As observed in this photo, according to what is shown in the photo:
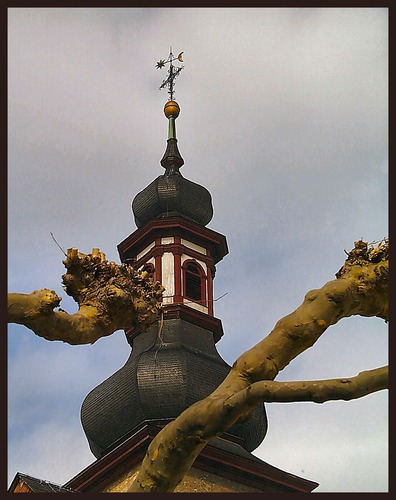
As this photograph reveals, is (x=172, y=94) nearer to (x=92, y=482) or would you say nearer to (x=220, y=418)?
(x=92, y=482)

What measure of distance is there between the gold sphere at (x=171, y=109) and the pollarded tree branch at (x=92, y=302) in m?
33.7

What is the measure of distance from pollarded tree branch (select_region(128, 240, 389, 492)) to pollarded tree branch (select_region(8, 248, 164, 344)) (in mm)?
1363

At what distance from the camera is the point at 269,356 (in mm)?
8258

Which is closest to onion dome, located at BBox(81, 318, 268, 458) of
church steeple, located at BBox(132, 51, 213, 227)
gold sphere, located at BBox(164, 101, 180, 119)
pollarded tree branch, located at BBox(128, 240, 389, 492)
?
church steeple, located at BBox(132, 51, 213, 227)

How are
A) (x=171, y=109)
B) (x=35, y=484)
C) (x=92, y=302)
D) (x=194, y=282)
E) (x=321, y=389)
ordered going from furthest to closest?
1. (x=171, y=109)
2. (x=194, y=282)
3. (x=35, y=484)
4. (x=92, y=302)
5. (x=321, y=389)

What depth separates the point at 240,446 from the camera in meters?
32.0

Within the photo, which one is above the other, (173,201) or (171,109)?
(171,109)

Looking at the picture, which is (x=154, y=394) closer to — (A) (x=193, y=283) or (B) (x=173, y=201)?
(A) (x=193, y=283)

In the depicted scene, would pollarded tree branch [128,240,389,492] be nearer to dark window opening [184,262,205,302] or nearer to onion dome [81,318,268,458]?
onion dome [81,318,268,458]

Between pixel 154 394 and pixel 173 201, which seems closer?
pixel 154 394

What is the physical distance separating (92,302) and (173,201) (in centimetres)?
2909

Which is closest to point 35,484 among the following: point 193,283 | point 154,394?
point 154,394

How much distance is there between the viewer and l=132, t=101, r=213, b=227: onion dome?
126ft

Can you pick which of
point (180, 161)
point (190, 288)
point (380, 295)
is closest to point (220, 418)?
point (380, 295)
